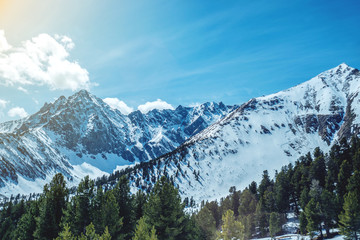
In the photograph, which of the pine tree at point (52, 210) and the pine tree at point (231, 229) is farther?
the pine tree at point (231, 229)

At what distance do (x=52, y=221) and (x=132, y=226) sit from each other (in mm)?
10315

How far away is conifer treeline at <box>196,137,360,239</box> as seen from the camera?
55.3 m

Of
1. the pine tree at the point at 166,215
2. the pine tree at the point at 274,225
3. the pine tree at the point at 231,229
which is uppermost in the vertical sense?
the pine tree at the point at 166,215

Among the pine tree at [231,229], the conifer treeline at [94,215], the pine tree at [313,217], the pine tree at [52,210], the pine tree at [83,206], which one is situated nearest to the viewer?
the conifer treeline at [94,215]

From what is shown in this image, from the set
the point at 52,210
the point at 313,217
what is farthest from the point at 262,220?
the point at 52,210

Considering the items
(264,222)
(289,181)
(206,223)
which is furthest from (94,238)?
(289,181)

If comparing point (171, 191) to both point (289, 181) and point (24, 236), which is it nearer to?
point (24, 236)

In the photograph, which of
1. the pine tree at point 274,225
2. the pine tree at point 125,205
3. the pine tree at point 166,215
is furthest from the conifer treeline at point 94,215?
the pine tree at point 274,225

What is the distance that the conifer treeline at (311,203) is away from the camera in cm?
5533

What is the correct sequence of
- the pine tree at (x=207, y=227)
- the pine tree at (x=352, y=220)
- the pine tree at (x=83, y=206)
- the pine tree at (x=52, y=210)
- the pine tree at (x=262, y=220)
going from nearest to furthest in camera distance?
the pine tree at (x=83, y=206) → the pine tree at (x=52, y=210) → the pine tree at (x=352, y=220) → the pine tree at (x=207, y=227) → the pine tree at (x=262, y=220)

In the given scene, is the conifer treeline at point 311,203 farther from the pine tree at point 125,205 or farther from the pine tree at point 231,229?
the pine tree at point 125,205

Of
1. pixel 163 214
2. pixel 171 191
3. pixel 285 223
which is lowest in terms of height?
pixel 285 223

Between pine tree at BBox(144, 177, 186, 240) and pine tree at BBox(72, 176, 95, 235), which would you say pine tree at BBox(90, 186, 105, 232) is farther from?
pine tree at BBox(144, 177, 186, 240)

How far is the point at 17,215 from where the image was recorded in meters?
62.9
